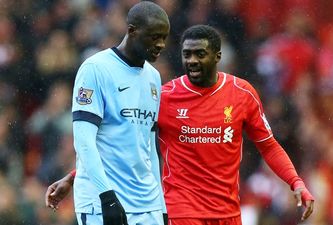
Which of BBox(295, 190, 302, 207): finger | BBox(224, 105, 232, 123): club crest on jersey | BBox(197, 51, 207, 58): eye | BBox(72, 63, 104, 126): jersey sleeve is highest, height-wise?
BBox(197, 51, 207, 58): eye

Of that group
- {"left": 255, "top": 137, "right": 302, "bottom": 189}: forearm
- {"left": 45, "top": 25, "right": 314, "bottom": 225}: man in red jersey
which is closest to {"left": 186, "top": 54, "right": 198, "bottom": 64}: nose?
{"left": 45, "top": 25, "right": 314, "bottom": 225}: man in red jersey

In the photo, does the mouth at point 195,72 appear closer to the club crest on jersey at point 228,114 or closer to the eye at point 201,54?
the eye at point 201,54

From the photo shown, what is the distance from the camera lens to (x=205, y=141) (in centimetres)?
630

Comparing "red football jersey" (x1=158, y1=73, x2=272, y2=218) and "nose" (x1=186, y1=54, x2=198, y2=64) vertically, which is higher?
"nose" (x1=186, y1=54, x2=198, y2=64)

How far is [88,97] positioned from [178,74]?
14.2 feet

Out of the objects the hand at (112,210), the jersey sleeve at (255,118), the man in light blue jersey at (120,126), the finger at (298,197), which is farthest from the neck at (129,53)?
the finger at (298,197)

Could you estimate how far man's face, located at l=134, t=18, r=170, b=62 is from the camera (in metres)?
5.42

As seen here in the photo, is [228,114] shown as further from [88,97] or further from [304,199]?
[88,97]

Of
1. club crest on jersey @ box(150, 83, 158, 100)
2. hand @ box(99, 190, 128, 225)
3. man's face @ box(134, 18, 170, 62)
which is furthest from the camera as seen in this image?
club crest on jersey @ box(150, 83, 158, 100)

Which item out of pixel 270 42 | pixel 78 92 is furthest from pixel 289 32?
pixel 78 92

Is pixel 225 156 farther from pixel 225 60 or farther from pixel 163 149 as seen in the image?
pixel 225 60

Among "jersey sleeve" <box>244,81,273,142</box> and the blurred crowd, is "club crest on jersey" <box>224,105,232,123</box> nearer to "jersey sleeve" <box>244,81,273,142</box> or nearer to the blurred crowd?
"jersey sleeve" <box>244,81,273,142</box>

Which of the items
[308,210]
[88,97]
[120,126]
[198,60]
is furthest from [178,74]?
[88,97]

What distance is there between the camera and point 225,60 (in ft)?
31.4
